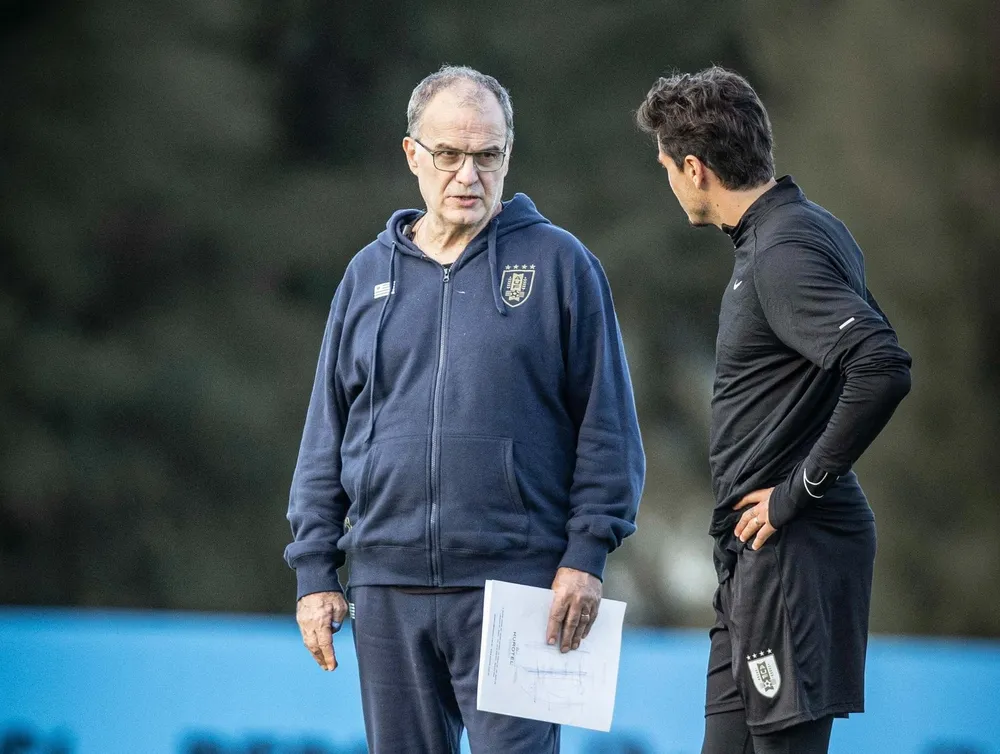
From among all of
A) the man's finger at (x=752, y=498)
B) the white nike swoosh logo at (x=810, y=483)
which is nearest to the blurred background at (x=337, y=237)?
the man's finger at (x=752, y=498)

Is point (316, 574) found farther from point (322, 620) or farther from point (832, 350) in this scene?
point (832, 350)

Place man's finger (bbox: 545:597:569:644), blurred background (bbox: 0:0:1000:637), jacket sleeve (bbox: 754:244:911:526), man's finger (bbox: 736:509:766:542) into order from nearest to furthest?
jacket sleeve (bbox: 754:244:911:526)
man's finger (bbox: 736:509:766:542)
man's finger (bbox: 545:597:569:644)
blurred background (bbox: 0:0:1000:637)

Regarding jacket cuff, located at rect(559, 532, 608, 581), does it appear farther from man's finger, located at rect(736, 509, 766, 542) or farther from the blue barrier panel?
the blue barrier panel

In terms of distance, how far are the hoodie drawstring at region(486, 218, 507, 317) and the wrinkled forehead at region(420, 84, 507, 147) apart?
14cm

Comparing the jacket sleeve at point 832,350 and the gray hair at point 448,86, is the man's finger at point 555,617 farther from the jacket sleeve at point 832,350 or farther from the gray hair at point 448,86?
the gray hair at point 448,86

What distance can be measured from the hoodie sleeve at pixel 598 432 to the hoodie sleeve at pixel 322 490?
0.39 metres

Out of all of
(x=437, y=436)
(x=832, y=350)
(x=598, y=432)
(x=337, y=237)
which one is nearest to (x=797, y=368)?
(x=832, y=350)

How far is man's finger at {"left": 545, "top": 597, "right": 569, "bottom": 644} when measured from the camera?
1894mm

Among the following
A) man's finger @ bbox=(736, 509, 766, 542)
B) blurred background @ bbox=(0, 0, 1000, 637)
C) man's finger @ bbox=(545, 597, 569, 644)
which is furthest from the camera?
blurred background @ bbox=(0, 0, 1000, 637)

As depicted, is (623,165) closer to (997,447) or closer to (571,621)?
(997,447)

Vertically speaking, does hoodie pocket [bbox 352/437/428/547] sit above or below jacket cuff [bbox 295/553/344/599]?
above

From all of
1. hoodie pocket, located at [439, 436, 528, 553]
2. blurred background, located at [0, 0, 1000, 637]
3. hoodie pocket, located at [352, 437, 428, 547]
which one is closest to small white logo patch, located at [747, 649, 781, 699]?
hoodie pocket, located at [439, 436, 528, 553]

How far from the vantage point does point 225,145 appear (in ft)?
15.6

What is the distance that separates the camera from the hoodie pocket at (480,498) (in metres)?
1.90
